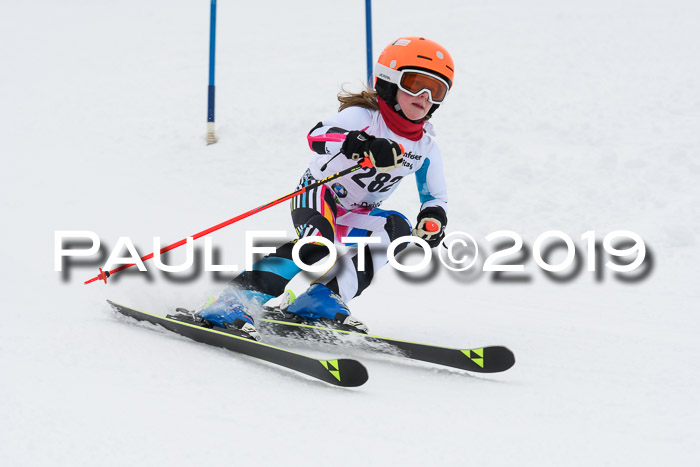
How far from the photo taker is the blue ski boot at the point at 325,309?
3.62 m

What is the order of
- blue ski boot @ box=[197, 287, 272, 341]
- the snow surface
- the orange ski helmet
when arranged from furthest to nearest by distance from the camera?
blue ski boot @ box=[197, 287, 272, 341] < the orange ski helmet < the snow surface

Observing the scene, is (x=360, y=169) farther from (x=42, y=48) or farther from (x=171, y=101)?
(x=42, y=48)

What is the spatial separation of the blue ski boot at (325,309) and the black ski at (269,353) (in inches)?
22.2

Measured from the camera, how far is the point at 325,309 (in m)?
3.70

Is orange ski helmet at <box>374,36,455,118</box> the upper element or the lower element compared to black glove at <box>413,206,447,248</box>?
upper

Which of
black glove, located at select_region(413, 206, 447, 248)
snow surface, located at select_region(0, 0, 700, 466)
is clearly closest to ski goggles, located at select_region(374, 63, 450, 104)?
black glove, located at select_region(413, 206, 447, 248)

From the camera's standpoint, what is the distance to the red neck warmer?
3.45 m

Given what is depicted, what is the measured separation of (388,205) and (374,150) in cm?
427

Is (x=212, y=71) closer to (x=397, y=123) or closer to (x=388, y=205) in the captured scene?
(x=388, y=205)

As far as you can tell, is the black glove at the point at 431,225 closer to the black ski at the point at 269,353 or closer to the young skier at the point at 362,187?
the young skier at the point at 362,187

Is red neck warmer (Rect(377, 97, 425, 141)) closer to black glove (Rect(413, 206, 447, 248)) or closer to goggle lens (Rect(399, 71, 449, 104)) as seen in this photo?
goggle lens (Rect(399, 71, 449, 104))

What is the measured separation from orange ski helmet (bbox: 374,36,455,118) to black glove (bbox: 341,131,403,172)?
0.38 metres

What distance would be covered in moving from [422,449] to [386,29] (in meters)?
10.6

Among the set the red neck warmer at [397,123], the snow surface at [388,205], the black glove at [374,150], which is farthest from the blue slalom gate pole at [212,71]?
the black glove at [374,150]
